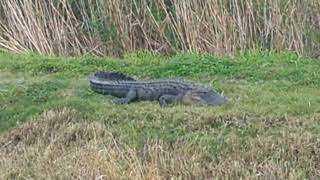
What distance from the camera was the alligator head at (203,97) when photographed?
238 inches

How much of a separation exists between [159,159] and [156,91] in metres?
1.36

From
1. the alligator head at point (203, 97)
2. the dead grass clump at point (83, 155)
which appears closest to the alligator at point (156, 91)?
the alligator head at point (203, 97)

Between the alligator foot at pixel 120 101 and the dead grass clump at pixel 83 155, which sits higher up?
the alligator foot at pixel 120 101

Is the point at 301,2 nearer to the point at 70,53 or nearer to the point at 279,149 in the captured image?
the point at 70,53

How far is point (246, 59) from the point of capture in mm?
7898

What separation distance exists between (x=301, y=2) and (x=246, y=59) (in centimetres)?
117

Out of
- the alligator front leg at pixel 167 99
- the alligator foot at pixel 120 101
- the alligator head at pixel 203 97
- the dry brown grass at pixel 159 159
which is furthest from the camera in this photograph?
the alligator foot at pixel 120 101

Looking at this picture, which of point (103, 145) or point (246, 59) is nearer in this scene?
point (103, 145)

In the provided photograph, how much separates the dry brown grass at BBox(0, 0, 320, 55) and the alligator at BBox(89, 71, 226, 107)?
2.16 meters

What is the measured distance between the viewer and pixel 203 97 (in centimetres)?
609

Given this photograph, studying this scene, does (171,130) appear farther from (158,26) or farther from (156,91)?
(158,26)

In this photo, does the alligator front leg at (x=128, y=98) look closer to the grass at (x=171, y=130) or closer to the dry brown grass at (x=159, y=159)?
the grass at (x=171, y=130)

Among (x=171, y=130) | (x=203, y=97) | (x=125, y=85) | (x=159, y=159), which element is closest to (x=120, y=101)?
(x=125, y=85)

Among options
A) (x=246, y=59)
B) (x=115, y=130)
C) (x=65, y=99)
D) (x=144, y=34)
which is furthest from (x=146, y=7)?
(x=115, y=130)
